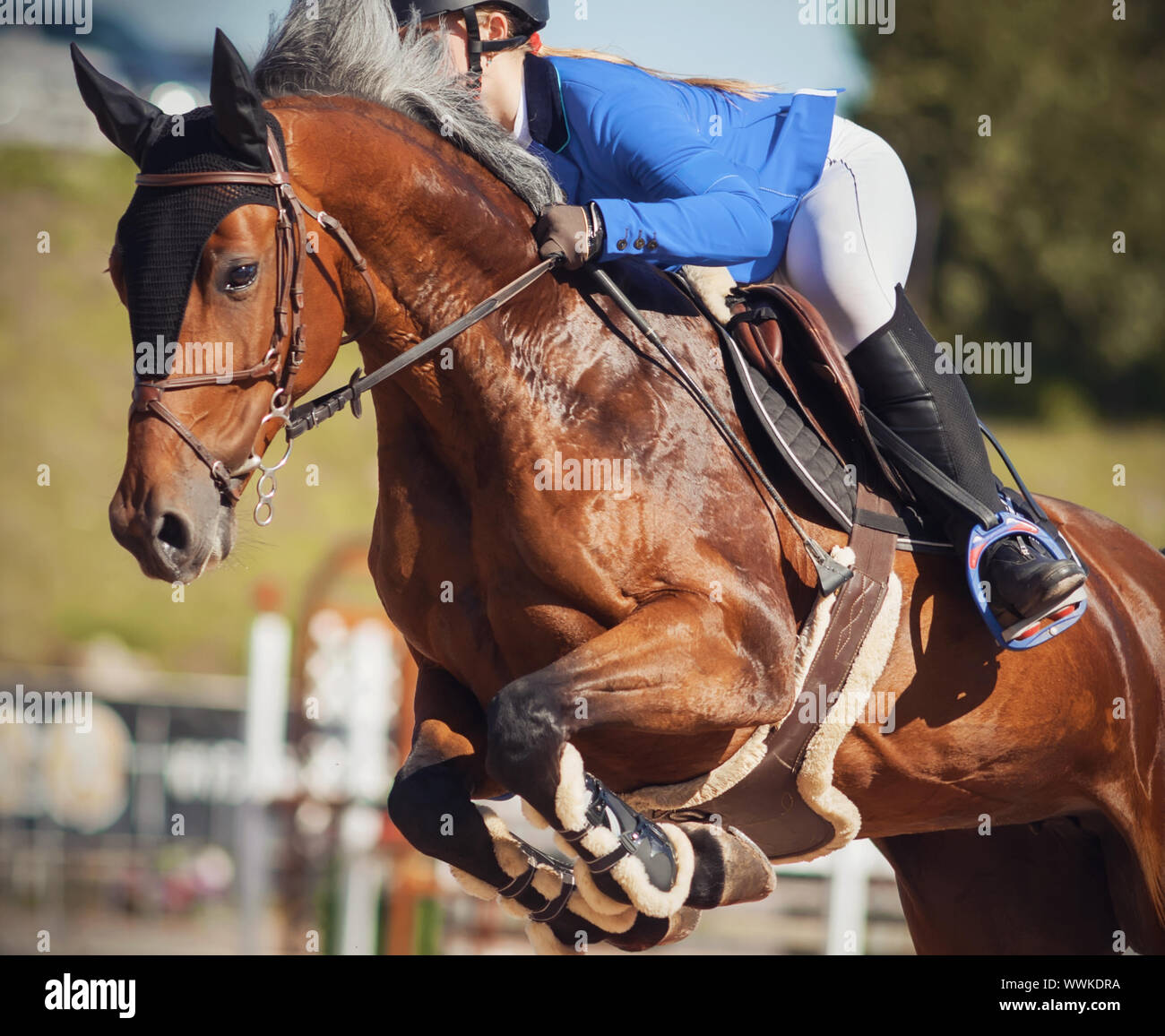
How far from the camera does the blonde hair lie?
3557mm

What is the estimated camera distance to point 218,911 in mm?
11375

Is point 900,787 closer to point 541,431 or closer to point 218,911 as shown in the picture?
point 541,431

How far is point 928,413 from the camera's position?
145 inches

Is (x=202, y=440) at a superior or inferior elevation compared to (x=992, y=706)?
superior

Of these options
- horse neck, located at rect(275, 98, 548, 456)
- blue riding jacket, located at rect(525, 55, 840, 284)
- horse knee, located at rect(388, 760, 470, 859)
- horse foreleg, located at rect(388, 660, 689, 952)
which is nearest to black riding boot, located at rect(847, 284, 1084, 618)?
blue riding jacket, located at rect(525, 55, 840, 284)

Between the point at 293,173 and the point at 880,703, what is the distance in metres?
2.05

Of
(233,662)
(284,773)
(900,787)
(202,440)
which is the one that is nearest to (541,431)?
(202,440)

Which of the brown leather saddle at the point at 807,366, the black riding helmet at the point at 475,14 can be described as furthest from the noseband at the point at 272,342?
the brown leather saddle at the point at 807,366

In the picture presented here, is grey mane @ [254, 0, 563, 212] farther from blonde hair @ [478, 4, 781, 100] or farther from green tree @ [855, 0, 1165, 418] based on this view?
green tree @ [855, 0, 1165, 418]

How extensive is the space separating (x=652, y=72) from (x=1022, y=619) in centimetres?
180

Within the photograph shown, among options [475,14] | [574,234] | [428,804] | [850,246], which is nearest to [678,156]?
[574,234]

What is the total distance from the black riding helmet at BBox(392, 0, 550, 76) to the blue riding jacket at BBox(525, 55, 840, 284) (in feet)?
0.34

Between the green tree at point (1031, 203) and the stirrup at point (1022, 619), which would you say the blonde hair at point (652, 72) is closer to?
the stirrup at point (1022, 619)

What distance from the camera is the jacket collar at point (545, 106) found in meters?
3.52
